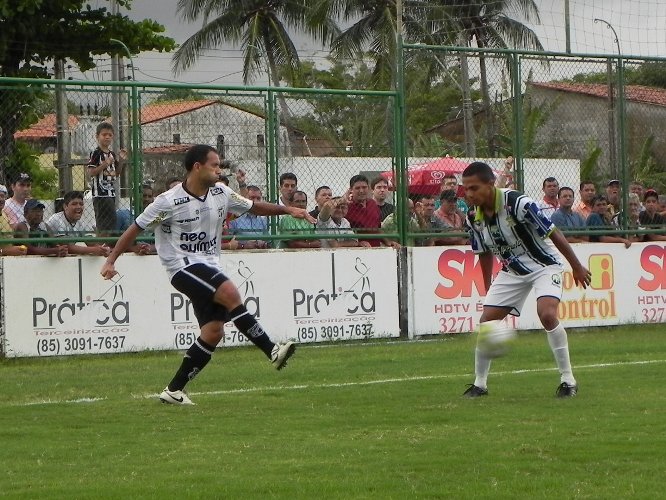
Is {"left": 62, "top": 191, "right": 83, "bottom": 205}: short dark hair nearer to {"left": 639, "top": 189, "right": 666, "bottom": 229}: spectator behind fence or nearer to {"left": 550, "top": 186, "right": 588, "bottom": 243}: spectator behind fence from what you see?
{"left": 550, "top": 186, "right": 588, "bottom": 243}: spectator behind fence

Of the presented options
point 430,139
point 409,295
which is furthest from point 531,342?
point 430,139

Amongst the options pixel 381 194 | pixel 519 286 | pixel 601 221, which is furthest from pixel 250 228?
pixel 519 286

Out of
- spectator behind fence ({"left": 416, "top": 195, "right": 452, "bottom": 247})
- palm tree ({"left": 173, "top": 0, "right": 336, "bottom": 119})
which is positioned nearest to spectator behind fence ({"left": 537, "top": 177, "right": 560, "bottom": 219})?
spectator behind fence ({"left": 416, "top": 195, "right": 452, "bottom": 247})

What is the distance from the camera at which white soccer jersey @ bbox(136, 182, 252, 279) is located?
36.2 feet

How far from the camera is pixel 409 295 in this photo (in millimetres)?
18141

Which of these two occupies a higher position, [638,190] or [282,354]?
[638,190]

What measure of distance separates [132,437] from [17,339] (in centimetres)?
685

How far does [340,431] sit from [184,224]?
273 cm

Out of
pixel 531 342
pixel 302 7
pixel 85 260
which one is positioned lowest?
pixel 531 342

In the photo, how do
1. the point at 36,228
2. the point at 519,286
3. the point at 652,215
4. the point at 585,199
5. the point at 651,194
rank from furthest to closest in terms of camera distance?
the point at 651,194, the point at 652,215, the point at 585,199, the point at 36,228, the point at 519,286

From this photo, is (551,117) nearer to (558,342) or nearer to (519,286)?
(519,286)

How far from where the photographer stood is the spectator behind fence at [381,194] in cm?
1834

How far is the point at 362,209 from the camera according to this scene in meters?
18.1

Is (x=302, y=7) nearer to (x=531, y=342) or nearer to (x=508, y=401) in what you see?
(x=531, y=342)
